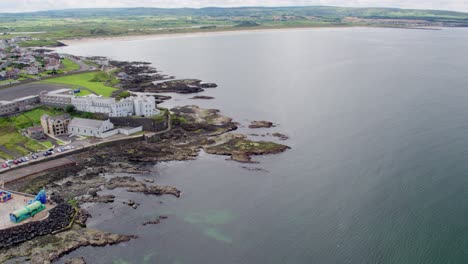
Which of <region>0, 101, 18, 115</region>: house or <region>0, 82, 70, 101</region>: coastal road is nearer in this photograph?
<region>0, 101, 18, 115</region>: house

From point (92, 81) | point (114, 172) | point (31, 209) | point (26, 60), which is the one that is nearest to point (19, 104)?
point (92, 81)

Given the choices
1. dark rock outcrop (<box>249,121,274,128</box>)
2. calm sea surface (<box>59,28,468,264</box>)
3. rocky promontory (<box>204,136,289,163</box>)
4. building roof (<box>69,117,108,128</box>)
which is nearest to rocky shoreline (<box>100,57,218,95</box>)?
calm sea surface (<box>59,28,468,264</box>)

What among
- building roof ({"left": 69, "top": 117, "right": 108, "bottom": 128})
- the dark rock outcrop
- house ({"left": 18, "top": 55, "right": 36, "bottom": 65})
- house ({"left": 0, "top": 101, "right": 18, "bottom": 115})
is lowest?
the dark rock outcrop

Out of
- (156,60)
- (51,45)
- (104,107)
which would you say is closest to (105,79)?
(104,107)

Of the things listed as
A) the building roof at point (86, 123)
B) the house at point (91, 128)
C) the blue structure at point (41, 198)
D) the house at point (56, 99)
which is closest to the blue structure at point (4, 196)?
the blue structure at point (41, 198)

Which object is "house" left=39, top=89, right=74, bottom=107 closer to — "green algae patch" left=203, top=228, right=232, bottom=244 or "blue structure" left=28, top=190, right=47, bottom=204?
"blue structure" left=28, top=190, right=47, bottom=204

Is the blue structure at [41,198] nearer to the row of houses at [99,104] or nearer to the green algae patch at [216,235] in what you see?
the green algae patch at [216,235]

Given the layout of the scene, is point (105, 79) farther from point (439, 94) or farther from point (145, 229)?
point (439, 94)
